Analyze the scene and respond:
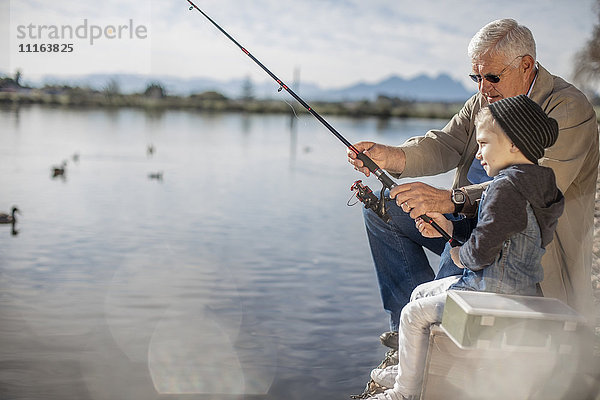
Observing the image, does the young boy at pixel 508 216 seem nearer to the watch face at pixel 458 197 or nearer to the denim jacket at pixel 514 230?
the denim jacket at pixel 514 230

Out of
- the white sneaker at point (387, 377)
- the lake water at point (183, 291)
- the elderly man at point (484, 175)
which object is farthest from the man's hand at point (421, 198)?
the lake water at point (183, 291)

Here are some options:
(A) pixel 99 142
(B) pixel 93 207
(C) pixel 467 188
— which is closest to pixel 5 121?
(A) pixel 99 142

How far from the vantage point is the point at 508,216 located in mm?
1839

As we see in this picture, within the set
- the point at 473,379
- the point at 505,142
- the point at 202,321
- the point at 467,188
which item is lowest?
the point at 202,321

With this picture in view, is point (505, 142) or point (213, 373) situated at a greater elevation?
point (505, 142)

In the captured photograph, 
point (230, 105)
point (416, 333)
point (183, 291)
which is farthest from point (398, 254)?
point (230, 105)

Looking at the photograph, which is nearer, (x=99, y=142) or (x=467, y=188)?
(x=467, y=188)

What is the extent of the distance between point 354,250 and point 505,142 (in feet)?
16.0

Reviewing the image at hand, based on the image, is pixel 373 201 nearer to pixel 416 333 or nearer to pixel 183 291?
→ pixel 416 333

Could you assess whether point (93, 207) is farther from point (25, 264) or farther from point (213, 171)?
point (213, 171)

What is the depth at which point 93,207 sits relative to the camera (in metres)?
8.65

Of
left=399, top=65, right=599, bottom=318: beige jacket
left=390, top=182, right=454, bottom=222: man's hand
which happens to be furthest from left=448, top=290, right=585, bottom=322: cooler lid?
left=390, top=182, right=454, bottom=222: man's hand

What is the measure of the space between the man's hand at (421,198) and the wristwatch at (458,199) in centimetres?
1

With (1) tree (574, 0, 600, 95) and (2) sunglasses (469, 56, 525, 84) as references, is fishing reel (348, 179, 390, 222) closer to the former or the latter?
(2) sunglasses (469, 56, 525, 84)
